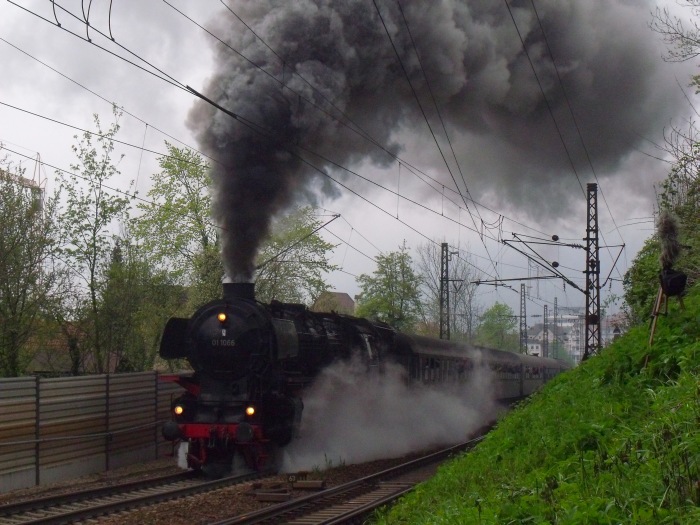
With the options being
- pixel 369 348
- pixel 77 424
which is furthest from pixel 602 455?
pixel 77 424

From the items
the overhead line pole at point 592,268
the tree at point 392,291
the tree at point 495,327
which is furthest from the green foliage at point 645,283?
the tree at point 495,327

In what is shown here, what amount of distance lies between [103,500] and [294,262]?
2391 cm

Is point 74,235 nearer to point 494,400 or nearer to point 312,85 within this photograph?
point 312,85

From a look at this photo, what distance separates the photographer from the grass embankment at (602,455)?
495 cm

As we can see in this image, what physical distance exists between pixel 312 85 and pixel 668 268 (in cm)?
833

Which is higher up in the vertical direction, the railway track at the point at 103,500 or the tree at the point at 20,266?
the tree at the point at 20,266

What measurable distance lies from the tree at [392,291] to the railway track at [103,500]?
33.9 metres

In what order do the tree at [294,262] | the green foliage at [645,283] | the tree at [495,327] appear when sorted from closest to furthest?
the green foliage at [645,283] → the tree at [294,262] → the tree at [495,327]

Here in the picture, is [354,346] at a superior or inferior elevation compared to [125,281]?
inferior

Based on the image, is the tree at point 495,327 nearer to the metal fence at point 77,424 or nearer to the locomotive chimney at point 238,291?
the metal fence at point 77,424

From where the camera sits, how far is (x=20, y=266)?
59.1ft

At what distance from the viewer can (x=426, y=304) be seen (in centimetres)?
5072

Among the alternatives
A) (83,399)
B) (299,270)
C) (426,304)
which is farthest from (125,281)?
(426,304)

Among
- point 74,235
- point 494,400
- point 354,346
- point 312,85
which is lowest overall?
point 494,400
